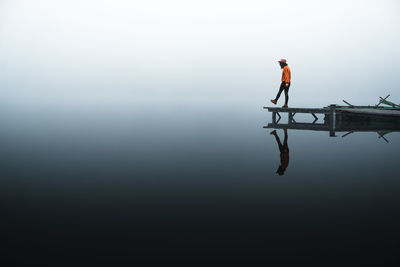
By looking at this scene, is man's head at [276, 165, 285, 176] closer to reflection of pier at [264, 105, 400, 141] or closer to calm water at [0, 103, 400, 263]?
calm water at [0, 103, 400, 263]

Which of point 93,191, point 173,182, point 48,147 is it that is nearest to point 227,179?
point 173,182

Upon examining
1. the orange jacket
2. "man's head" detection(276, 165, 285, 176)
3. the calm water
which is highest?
the orange jacket

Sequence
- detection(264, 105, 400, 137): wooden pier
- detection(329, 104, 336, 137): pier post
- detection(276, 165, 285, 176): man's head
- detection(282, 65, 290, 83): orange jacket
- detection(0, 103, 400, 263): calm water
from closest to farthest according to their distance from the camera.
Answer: detection(0, 103, 400, 263): calm water
detection(276, 165, 285, 176): man's head
detection(282, 65, 290, 83): orange jacket
detection(329, 104, 336, 137): pier post
detection(264, 105, 400, 137): wooden pier

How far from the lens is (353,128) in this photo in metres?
21.7

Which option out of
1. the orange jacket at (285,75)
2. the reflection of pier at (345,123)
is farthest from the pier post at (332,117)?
the orange jacket at (285,75)

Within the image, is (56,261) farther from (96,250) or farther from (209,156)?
(209,156)

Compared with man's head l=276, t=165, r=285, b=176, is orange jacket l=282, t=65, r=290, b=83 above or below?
above

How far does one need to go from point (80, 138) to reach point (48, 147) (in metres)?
5.27

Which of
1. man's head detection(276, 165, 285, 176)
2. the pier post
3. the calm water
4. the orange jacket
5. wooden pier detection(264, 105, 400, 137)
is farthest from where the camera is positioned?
wooden pier detection(264, 105, 400, 137)

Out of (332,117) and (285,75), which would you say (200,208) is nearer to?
(285,75)

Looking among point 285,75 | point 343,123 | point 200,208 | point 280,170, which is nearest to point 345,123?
point 343,123

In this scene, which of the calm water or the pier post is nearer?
the calm water

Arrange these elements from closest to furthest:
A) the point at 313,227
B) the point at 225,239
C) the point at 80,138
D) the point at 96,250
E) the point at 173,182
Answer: the point at 96,250
the point at 225,239
the point at 313,227
the point at 173,182
the point at 80,138

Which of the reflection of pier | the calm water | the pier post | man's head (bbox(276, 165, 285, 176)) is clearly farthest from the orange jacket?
man's head (bbox(276, 165, 285, 176))
